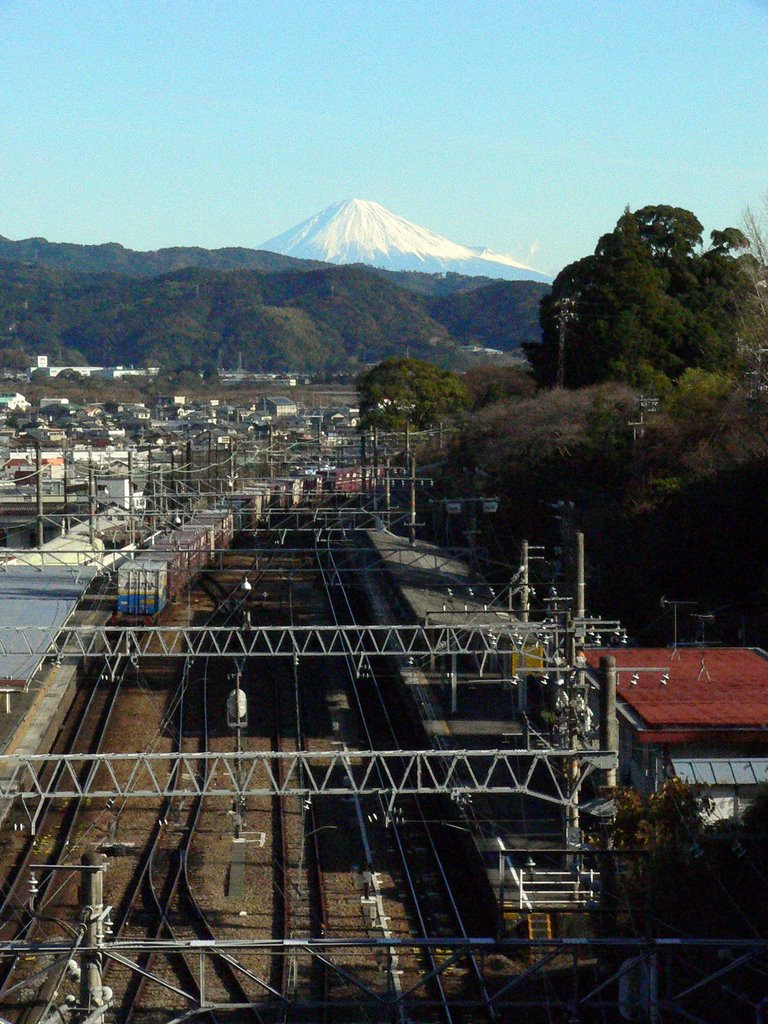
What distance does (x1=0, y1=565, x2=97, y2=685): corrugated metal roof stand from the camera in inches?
404

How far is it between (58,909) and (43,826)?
1.63m

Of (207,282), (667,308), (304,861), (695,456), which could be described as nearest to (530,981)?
(304,861)

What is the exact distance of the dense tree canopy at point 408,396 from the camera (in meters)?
29.0

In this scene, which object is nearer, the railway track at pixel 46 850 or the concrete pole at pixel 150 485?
the railway track at pixel 46 850

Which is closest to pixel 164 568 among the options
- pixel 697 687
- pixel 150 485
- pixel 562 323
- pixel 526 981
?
pixel 150 485

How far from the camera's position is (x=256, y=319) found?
9762 cm

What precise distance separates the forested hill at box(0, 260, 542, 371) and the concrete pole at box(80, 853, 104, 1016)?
277ft

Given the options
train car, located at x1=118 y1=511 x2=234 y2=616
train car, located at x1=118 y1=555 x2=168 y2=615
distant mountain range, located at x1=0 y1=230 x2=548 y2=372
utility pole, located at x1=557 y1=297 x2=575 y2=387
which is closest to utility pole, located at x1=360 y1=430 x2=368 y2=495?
train car, located at x1=118 y1=511 x2=234 y2=616

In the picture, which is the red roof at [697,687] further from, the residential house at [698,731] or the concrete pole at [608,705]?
the concrete pole at [608,705]

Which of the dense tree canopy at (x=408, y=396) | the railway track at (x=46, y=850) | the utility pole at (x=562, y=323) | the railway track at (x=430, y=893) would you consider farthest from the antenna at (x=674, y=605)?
the dense tree canopy at (x=408, y=396)

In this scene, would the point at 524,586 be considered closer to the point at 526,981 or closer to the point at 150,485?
the point at 526,981

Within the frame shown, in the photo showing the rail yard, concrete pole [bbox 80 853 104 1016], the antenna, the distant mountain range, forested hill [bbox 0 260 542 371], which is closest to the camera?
concrete pole [bbox 80 853 104 1016]

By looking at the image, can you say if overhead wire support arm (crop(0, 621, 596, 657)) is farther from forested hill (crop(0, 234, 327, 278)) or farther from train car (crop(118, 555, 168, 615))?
forested hill (crop(0, 234, 327, 278))

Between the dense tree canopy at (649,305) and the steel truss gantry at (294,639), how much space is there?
8.00m
